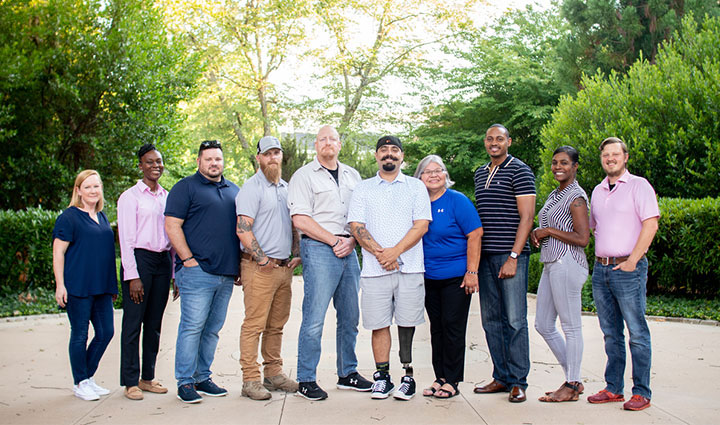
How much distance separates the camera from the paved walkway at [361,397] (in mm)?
4547

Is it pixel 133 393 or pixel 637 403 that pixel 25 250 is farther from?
pixel 637 403

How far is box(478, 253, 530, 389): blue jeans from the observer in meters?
5.04

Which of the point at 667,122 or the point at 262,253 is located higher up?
the point at 667,122

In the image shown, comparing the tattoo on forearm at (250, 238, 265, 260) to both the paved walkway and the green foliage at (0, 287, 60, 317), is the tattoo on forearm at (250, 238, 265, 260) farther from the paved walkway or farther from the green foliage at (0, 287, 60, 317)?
the green foliage at (0, 287, 60, 317)

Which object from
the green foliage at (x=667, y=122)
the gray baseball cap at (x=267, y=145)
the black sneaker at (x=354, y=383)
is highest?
the green foliage at (x=667, y=122)

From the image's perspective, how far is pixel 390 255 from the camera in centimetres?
498

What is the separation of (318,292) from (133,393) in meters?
1.67

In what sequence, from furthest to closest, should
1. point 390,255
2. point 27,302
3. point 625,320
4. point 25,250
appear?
point 25,250 → point 27,302 → point 390,255 → point 625,320

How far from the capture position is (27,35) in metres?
12.3

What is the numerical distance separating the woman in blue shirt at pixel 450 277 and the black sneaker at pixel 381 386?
0.30 metres

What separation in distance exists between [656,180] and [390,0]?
54.8ft

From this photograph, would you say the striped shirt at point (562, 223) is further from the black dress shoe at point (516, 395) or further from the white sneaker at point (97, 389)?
the white sneaker at point (97, 389)

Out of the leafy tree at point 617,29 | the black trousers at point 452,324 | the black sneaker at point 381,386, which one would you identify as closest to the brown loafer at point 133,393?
the black sneaker at point 381,386

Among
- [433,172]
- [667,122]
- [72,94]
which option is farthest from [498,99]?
[433,172]
